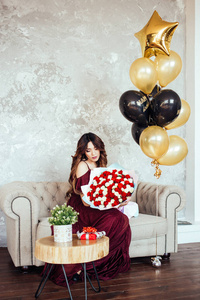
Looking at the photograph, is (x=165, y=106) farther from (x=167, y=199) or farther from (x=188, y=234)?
(x=188, y=234)

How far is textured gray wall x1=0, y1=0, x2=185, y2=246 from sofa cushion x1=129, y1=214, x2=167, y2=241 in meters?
1.40

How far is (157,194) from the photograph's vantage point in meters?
4.06

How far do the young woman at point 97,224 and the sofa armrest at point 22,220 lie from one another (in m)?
0.42

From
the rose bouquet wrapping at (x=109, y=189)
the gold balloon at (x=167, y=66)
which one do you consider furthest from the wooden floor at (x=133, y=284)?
the gold balloon at (x=167, y=66)

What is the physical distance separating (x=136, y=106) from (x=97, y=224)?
4.12ft

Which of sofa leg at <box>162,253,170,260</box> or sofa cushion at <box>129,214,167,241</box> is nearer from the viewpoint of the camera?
sofa cushion at <box>129,214,167,241</box>

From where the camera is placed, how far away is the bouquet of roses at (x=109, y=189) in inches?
125

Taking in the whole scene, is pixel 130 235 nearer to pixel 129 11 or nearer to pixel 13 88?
pixel 13 88

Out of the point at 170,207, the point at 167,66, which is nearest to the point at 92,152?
the point at 170,207

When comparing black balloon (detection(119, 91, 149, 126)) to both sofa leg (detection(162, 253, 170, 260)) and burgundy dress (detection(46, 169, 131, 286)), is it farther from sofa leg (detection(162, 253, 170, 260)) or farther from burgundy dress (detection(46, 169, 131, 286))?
sofa leg (detection(162, 253, 170, 260))

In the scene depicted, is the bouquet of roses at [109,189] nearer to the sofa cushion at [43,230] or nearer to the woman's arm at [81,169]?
the woman's arm at [81,169]

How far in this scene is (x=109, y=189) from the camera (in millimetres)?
3168

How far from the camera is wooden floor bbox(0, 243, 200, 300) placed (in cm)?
289

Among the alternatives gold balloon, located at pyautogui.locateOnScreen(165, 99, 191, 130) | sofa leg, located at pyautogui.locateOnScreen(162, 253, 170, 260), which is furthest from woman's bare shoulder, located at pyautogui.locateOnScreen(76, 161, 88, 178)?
sofa leg, located at pyautogui.locateOnScreen(162, 253, 170, 260)
